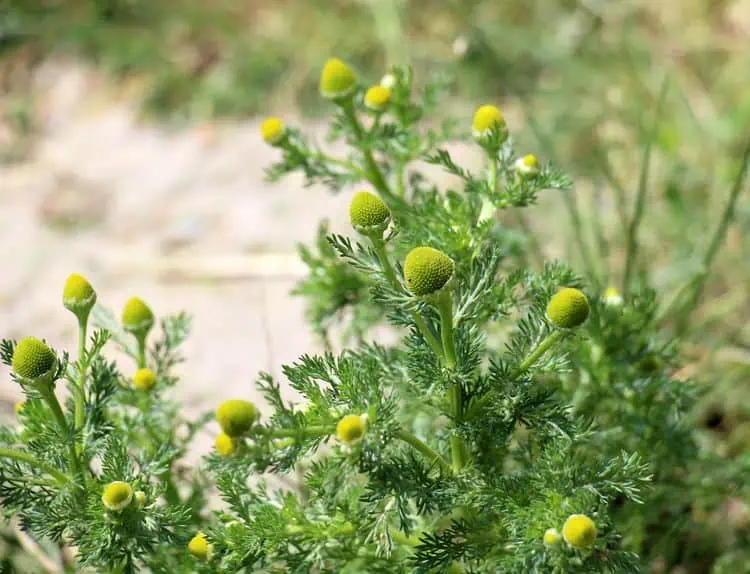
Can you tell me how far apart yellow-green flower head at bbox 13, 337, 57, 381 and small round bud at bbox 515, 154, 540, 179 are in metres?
0.57

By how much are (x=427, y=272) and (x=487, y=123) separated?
1.01 ft

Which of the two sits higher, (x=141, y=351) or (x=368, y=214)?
(x=368, y=214)

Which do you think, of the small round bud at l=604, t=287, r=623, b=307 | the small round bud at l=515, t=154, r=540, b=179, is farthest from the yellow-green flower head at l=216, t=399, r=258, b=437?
the small round bud at l=604, t=287, r=623, b=307

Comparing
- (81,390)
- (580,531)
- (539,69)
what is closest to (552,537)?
(580,531)

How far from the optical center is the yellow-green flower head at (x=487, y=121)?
106cm

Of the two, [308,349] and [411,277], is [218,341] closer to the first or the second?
[308,349]

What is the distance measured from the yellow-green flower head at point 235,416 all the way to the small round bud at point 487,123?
46 cm

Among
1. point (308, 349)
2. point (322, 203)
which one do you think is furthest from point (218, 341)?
point (322, 203)

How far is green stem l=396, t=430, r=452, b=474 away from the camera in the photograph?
3.05 feet

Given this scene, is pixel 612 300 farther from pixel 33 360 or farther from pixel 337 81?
pixel 33 360

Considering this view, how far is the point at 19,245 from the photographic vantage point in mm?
2295

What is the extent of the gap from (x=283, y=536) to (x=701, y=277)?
887mm

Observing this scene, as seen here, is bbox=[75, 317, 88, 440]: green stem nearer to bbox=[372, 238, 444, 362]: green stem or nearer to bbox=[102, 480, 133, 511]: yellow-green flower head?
bbox=[102, 480, 133, 511]: yellow-green flower head

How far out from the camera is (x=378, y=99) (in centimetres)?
119
